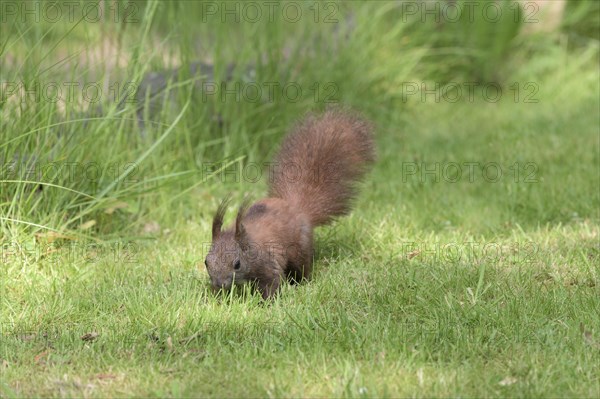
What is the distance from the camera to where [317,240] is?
4.95 meters

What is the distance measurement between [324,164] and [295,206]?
304 millimetres

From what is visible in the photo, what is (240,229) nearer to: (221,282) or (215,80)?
(221,282)

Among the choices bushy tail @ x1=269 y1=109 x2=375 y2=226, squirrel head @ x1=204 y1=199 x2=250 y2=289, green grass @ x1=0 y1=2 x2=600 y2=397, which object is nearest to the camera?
green grass @ x1=0 y1=2 x2=600 y2=397

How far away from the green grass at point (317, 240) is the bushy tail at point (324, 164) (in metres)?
0.34

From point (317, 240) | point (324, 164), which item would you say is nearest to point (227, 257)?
point (324, 164)

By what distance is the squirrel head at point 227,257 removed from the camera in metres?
4.00

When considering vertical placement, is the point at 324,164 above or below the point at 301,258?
above

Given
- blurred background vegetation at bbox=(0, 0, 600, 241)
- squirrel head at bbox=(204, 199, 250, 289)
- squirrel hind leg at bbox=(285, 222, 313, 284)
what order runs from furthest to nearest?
blurred background vegetation at bbox=(0, 0, 600, 241), squirrel hind leg at bbox=(285, 222, 313, 284), squirrel head at bbox=(204, 199, 250, 289)

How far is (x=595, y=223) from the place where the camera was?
5176mm

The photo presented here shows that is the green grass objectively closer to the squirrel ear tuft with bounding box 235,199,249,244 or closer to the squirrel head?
the squirrel head

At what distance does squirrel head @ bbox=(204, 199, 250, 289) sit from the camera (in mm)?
4004

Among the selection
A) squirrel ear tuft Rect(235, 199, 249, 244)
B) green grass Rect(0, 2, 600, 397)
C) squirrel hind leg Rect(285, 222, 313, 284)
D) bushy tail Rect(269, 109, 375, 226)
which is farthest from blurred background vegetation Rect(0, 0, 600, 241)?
squirrel ear tuft Rect(235, 199, 249, 244)

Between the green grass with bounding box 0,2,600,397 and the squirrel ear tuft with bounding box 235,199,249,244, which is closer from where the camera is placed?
the green grass with bounding box 0,2,600,397

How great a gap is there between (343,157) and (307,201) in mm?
325
